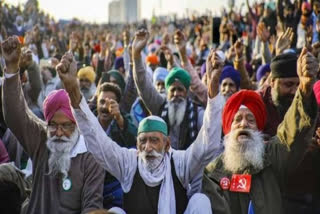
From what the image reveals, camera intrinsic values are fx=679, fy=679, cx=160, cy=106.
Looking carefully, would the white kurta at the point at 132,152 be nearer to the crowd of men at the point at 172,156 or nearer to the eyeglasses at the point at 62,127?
the crowd of men at the point at 172,156

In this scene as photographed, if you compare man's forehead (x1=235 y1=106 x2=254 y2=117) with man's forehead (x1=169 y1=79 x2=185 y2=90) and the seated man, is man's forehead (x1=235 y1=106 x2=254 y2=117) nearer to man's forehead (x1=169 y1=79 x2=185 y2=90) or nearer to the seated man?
the seated man

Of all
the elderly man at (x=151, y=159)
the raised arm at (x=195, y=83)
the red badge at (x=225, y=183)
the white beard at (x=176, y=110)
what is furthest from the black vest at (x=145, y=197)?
the raised arm at (x=195, y=83)

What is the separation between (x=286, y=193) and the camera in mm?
5035

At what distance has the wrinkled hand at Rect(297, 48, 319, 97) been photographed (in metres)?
4.12

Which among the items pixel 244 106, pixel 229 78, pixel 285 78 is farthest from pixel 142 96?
pixel 244 106

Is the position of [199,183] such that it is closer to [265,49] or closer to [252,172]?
[252,172]

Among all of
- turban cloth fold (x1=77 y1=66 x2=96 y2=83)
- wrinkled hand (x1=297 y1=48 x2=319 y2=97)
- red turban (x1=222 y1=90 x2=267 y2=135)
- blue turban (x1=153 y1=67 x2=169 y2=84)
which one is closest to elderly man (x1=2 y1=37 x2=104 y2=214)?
red turban (x1=222 y1=90 x2=267 y2=135)

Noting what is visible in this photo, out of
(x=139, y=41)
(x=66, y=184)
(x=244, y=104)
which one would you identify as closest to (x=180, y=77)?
(x=139, y=41)

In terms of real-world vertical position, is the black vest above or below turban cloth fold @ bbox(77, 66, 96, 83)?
below

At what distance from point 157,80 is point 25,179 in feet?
11.1

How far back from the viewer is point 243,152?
464 centimetres

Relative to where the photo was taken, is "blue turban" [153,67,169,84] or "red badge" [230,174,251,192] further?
"blue turban" [153,67,169,84]

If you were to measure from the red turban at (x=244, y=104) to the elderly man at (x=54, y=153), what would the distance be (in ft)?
3.21

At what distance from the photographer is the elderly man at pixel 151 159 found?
4.59 metres
